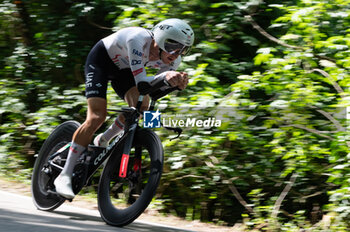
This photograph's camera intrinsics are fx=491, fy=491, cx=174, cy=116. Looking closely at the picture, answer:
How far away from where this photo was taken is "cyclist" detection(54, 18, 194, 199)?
4.23 meters

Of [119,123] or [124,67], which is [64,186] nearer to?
[119,123]

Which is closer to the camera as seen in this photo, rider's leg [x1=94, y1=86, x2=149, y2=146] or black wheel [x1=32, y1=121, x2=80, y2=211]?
rider's leg [x1=94, y1=86, x2=149, y2=146]

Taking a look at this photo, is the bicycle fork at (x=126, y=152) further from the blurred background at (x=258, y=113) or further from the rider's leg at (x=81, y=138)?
the blurred background at (x=258, y=113)

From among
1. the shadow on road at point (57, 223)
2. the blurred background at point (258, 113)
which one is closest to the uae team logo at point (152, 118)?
the shadow on road at point (57, 223)

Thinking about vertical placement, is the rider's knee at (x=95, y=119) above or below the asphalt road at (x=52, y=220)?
above

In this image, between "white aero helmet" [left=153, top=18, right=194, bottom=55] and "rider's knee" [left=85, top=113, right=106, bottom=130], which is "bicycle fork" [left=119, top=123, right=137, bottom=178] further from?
"white aero helmet" [left=153, top=18, right=194, bottom=55]

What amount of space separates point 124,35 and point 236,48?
Result: 129 inches

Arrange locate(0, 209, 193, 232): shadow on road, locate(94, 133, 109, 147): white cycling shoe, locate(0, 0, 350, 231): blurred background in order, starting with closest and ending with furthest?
locate(0, 209, 193, 232): shadow on road → locate(94, 133, 109, 147): white cycling shoe → locate(0, 0, 350, 231): blurred background

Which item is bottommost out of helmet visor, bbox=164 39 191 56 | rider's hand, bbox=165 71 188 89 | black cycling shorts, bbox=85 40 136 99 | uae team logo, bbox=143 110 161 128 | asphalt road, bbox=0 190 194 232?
asphalt road, bbox=0 190 194 232

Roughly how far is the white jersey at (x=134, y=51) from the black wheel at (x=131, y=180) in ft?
1.88

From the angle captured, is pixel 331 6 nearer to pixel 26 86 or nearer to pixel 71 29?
pixel 71 29

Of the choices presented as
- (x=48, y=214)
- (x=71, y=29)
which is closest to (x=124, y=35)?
(x=48, y=214)

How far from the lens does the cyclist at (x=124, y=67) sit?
4.23 metres

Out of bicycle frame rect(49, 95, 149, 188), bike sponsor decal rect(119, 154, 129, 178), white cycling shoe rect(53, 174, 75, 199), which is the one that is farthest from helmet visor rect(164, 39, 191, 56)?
white cycling shoe rect(53, 174, 75, 199)
